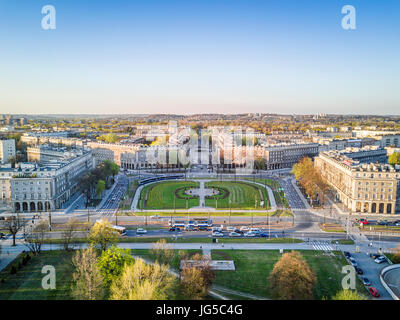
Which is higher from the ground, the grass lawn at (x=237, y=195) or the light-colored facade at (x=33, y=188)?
the light-colored facade at (x=33, y=188)

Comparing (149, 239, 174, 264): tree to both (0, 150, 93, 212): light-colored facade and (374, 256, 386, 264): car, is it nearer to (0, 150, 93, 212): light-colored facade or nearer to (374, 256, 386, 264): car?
(374, 256, 386, 264): car

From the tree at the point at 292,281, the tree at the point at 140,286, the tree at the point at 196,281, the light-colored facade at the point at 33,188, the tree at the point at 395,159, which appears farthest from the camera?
the tree at the point at 395,159

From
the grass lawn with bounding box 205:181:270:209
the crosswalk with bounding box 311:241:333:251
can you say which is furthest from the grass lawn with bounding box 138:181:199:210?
the crosswalk with bounding box 311:241:333:251

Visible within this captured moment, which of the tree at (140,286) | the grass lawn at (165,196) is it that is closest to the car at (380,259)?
the tree at (140,286)

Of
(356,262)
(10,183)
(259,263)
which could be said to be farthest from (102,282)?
(10,183)

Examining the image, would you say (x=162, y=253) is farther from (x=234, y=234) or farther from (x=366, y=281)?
(x=366, y=281)

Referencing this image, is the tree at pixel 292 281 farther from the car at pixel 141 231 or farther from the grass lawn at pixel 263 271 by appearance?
the car at pixel 141 231
